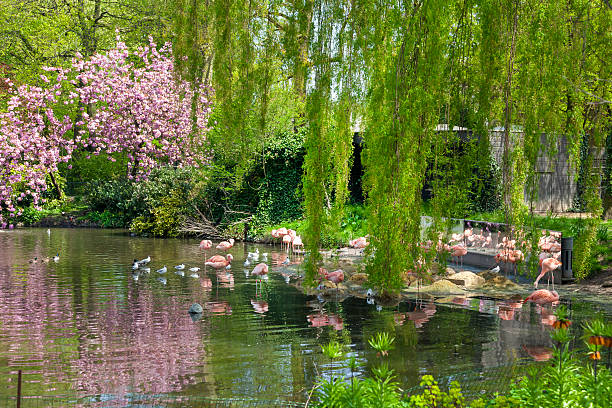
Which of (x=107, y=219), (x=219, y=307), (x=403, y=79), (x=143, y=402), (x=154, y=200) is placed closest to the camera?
(x=143, y=402)

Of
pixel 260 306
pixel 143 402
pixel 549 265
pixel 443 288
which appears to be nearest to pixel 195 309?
pixel 260 306

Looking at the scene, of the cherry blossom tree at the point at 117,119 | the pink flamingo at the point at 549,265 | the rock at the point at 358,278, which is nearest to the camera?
the pink flamingo at the point at 549,265

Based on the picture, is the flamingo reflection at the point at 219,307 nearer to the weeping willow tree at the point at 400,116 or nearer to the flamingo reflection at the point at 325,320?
the flamingo reflection at the point at 325,320

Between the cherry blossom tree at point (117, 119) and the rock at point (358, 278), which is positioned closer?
the rock at point (358, 278)

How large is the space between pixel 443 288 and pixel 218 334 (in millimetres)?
5181

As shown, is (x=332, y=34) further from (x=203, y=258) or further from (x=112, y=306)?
(x=203, y=258)

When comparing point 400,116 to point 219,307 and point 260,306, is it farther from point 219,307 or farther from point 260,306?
point 219,307

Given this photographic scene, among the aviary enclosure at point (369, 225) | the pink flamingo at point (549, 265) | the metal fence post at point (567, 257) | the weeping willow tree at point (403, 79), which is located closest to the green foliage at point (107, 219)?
the aviary enclosure at point (369, 225)

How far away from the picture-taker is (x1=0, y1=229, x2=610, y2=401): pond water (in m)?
6.64

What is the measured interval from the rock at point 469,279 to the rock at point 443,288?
0.38 metres

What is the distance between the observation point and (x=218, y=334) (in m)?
8.81

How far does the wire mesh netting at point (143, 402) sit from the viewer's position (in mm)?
5602

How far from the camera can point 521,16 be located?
7680mm

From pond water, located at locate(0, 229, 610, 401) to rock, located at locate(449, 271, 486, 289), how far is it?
129 cm
